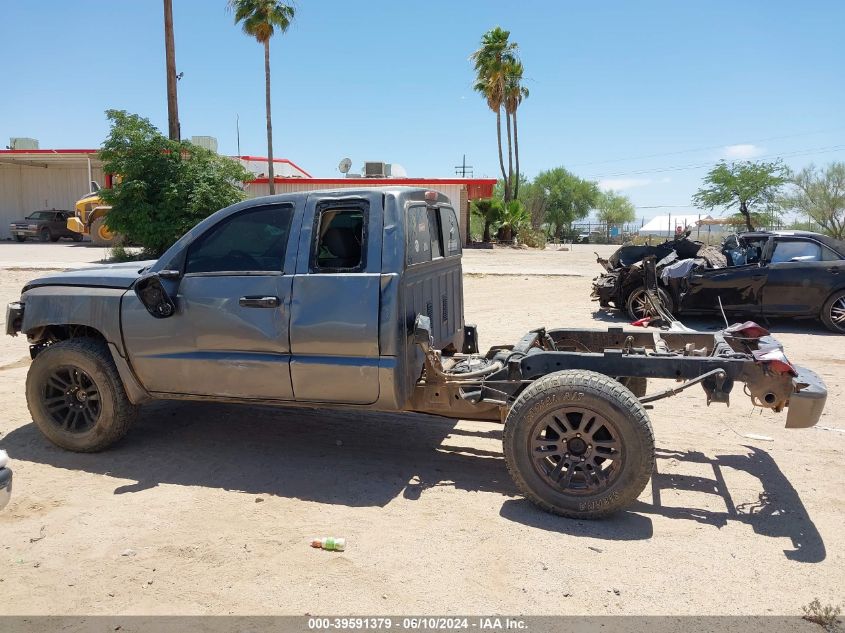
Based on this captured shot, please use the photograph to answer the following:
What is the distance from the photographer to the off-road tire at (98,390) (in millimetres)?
5172

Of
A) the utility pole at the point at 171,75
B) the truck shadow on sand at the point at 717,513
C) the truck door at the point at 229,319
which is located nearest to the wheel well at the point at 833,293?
the truck shadow on sand at the point at 717,513

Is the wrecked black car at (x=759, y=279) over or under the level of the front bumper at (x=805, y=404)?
over

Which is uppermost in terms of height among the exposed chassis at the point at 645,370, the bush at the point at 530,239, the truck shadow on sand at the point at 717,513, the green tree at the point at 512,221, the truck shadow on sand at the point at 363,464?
the green tree at the point at 512,221

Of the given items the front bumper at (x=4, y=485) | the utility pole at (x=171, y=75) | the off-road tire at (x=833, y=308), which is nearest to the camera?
the front bumper at (x=4, y=485)

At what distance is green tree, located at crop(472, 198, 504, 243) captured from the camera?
37.0 metres

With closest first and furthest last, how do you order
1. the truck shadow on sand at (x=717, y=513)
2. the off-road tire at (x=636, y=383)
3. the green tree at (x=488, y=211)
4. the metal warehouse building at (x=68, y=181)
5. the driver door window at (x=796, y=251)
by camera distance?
the truck shadow on sand at (x=717, y=513) → the off-road tire at (x=636, y=383) → the driver door window at (x=796, y=251) → the metal warehouse building at (x=68, y=181) → the green tree at (x=488, y=211)

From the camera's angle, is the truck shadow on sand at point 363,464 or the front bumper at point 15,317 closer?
the truck shadow on sand at point 363,464

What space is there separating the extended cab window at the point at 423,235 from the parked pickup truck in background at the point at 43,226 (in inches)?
1406

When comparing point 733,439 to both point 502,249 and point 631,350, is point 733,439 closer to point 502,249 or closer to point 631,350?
point 631,350

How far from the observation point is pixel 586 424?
4.16 meters

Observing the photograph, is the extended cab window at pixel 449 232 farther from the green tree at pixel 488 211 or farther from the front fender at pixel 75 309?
the green tree at pixel 488 211

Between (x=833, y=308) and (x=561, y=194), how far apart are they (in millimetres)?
52476

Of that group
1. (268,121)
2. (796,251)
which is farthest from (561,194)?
(796,251)

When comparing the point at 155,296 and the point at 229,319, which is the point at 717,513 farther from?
the point at 155,296
